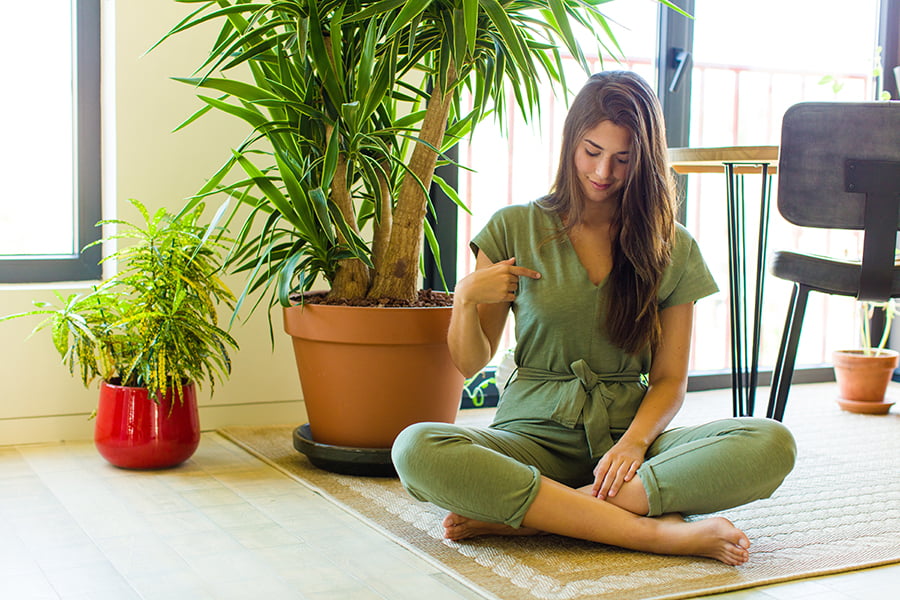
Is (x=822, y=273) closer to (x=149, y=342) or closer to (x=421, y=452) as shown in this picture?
(x=421, y=452)

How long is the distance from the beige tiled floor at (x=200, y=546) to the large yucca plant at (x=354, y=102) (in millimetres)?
467

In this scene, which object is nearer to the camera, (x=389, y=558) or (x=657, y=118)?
(x=389, y=558)

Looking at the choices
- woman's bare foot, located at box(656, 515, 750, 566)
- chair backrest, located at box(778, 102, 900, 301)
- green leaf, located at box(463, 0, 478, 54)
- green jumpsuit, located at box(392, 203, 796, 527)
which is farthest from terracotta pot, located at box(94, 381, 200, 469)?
chair backrest, located at box(778, 102, 900, 301)

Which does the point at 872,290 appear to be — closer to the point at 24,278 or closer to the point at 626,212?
the point at 626,212

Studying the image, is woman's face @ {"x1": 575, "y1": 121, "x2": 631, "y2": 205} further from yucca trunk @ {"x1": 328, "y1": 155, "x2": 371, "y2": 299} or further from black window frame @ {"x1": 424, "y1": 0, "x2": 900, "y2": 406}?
black window frame @ {"x1": 424, "y1": 0, "x2": 900, "y2": 406}

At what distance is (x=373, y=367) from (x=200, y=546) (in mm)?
601

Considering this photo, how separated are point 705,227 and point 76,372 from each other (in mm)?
2310

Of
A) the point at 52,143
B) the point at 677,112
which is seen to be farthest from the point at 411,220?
the point at 677,112

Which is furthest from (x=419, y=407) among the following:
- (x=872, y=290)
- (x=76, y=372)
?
(x=872, y=290)

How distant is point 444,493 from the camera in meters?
1.69

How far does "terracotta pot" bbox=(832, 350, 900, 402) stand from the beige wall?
78.6 inches

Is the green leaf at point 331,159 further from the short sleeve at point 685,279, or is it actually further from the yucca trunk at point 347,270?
the short sleeve at point 685,279

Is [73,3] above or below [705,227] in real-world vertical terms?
above

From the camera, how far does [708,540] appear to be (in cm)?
165
